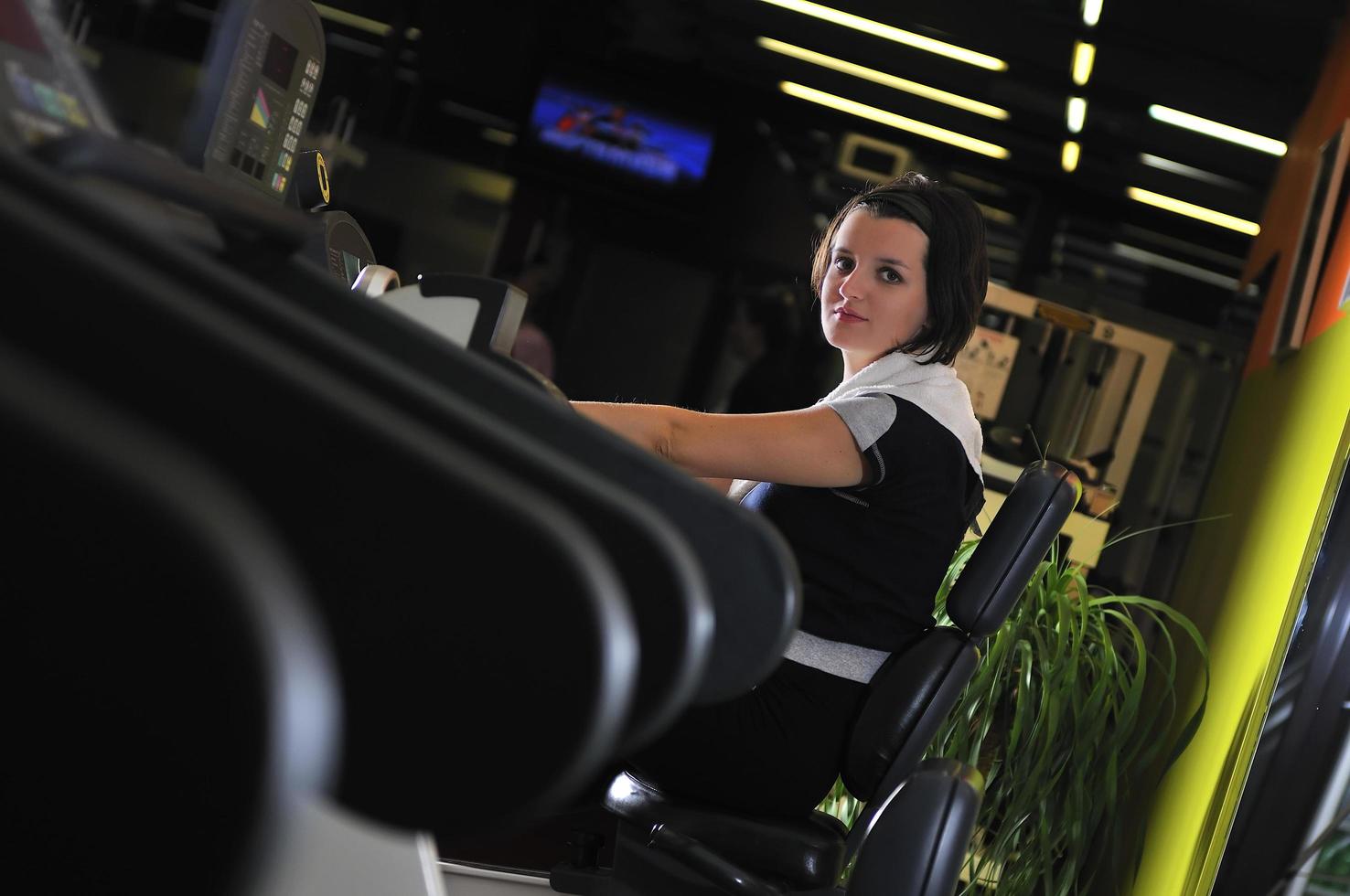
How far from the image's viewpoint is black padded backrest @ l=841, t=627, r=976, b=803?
1.63 meters

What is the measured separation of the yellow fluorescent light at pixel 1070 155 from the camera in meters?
5.77

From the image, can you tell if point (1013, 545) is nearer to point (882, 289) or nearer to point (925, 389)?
point (925, 389)

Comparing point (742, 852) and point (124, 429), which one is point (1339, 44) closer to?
point (742, 852)

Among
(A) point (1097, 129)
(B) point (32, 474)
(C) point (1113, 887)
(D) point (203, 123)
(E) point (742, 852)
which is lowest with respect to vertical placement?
(C) point (1113, 887)

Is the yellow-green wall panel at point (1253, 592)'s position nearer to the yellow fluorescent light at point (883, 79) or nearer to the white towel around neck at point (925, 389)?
the white towel around neck at point (925, 389)

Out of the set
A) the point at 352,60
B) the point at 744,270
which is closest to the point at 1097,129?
the point at 744,270

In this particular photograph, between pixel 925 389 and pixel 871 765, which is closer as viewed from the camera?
pixel 871 765

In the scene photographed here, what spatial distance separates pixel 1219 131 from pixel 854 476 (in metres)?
4.50

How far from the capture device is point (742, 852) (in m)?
1.60

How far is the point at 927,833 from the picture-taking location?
1.25m

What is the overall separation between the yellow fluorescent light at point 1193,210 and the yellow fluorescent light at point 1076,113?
1.17ft

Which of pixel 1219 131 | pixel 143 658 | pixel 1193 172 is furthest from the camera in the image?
pixel 1193 172

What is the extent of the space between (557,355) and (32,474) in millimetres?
5482

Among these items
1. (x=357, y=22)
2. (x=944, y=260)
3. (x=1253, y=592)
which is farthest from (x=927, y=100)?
(x=944, y=260)
